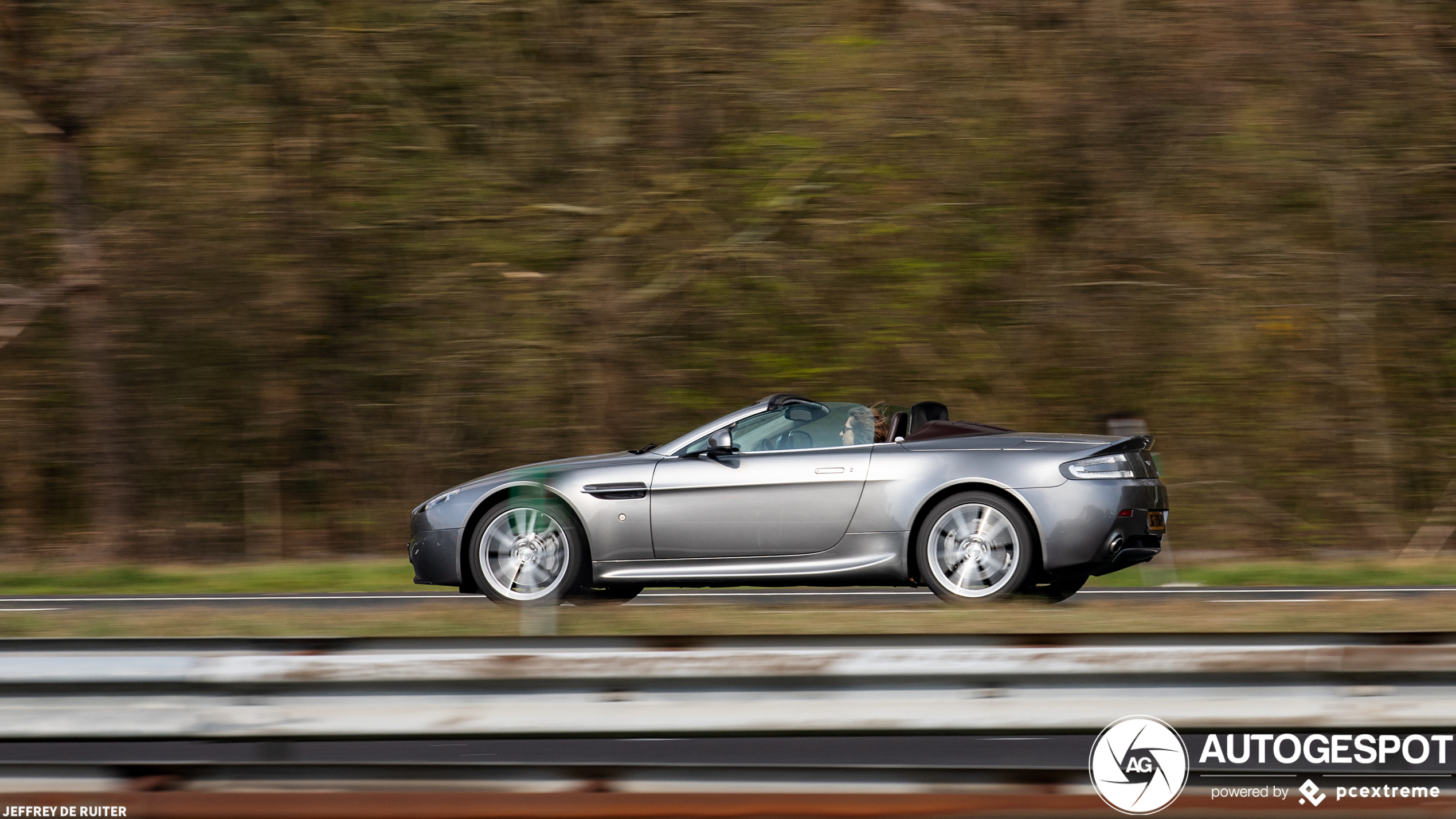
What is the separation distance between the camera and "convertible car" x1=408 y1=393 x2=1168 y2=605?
25.5 feet

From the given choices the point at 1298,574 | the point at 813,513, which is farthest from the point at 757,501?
the point at 1298,574

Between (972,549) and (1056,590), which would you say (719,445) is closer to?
(972,549)

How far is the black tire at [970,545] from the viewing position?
7.81 meters

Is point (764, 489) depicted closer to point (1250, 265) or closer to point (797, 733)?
point (797, 733)

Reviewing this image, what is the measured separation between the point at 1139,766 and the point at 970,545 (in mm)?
3866

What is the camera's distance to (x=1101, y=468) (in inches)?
308

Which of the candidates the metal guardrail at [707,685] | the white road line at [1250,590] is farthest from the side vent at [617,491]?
the metal guardrail at [707,685]

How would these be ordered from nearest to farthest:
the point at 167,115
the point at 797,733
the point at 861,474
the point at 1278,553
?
the point at 797,733 → the point at 861,474 → the point at 1278,553 → the point at 167,115

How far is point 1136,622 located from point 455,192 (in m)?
8.27

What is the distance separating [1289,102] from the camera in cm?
1342

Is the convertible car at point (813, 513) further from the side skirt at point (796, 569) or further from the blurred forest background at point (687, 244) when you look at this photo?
the blurred forest background at point (687, 244)

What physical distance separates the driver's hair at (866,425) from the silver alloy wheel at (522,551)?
167cm

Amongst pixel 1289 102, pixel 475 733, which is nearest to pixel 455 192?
pixel 1289 102

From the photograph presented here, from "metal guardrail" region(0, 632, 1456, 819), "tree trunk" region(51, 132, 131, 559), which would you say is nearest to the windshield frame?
"metal guardrail" region(0, 632, 1456, 819)
